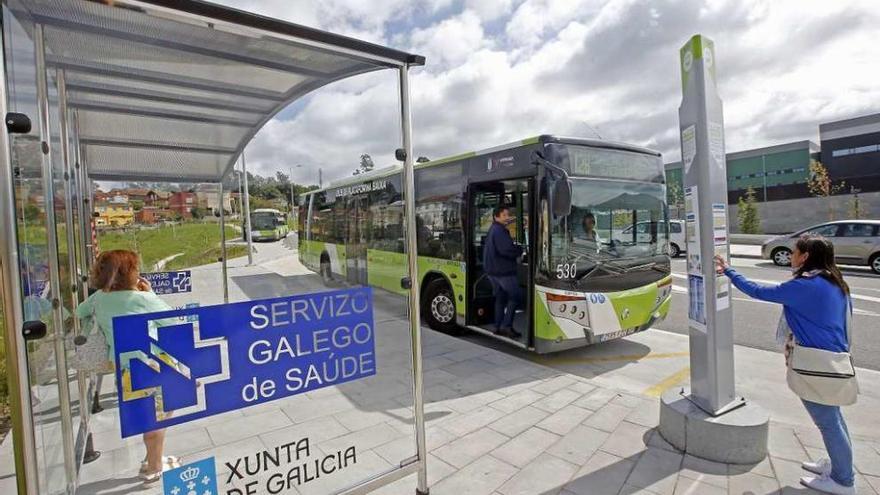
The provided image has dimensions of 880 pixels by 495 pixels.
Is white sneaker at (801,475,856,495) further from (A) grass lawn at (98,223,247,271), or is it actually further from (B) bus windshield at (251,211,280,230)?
(B) bus windshield at (251,211,280,230)

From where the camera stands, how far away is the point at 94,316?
2951 millimetres

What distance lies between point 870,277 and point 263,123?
49.2ft

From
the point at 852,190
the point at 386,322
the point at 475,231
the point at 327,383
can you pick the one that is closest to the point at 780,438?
the point at 327,383

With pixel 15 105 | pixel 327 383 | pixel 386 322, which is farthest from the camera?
pixel 386 322

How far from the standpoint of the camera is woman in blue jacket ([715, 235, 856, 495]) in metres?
2.80

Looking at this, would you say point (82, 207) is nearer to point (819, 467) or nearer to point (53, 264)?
point (53, 264)

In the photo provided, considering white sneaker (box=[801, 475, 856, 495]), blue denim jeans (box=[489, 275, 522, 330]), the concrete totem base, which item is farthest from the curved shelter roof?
white sneaker (box=[801, 475, 856, 495])

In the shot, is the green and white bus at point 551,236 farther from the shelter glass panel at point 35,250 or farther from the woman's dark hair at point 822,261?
the shelter glass panel at point 35,250

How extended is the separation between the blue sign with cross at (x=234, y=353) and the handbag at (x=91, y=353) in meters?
1.00

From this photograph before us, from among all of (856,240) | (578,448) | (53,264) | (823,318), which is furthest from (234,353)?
(856,240)

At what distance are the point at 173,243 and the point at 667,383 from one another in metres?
6.04

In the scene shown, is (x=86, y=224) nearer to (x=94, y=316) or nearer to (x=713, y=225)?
(x=94, y=316)

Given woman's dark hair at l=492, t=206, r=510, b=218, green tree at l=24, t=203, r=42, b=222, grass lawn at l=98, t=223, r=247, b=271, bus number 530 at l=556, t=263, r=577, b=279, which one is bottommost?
bus number 530 at l=556, t=263, r=577, b=279

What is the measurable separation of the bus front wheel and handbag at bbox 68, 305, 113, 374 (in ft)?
15.3
